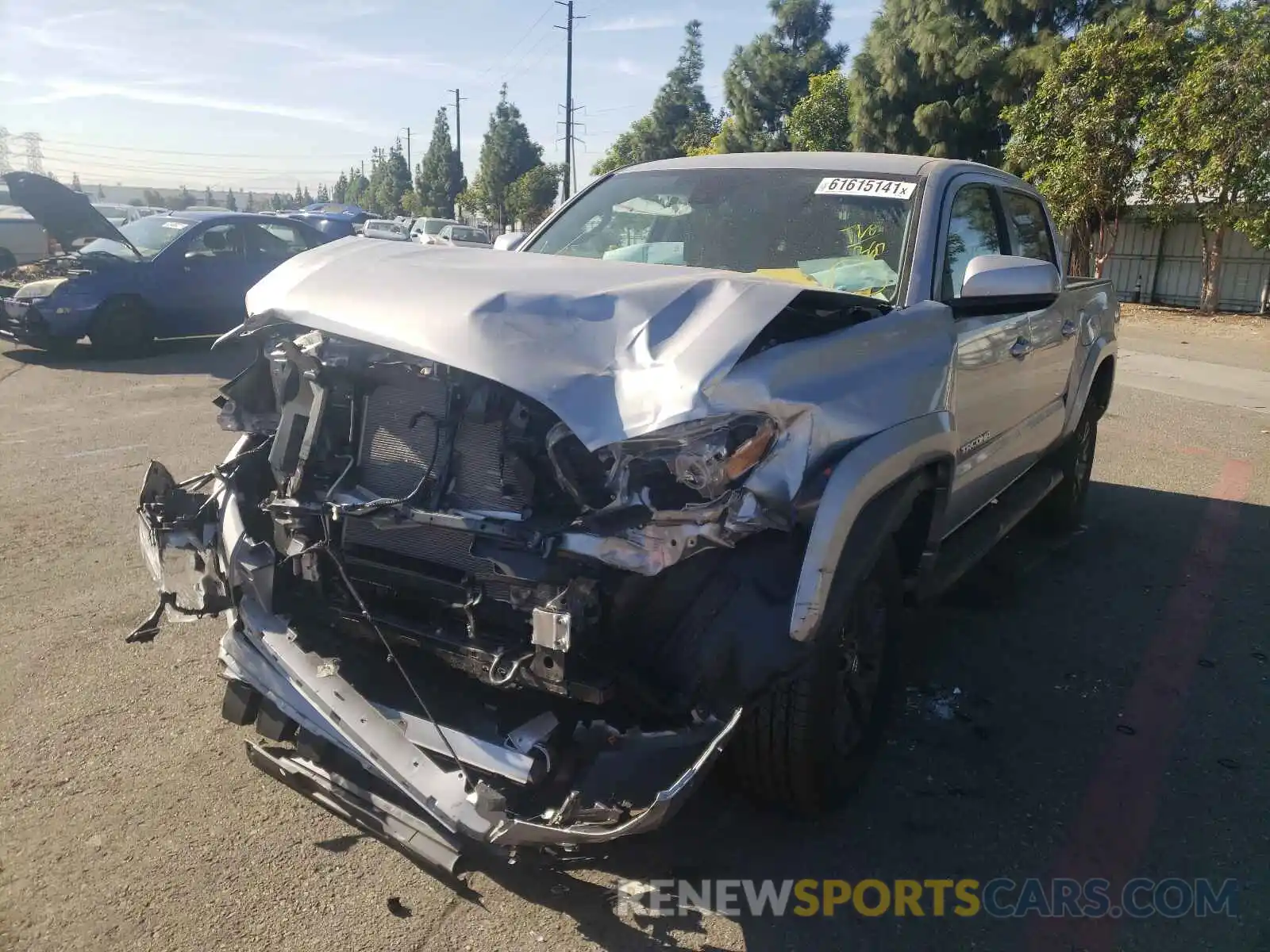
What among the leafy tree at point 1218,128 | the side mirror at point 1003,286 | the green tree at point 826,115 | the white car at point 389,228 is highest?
the green tree at point 826,115

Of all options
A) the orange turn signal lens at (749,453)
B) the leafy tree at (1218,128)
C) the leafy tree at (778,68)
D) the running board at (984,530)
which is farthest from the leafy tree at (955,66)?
the orange turn signal lens at (749,453)

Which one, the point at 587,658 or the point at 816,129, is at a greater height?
the point at 816,129

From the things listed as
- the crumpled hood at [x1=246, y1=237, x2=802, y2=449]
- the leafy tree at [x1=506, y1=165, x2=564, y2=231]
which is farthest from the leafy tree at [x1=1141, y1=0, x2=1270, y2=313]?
the leafy tree at [x1=506, y1=165, x2=564, y2=231]

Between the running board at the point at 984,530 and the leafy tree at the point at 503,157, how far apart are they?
4606cm

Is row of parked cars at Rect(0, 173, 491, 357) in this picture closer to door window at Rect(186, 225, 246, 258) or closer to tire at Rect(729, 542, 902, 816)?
door window at Rect(186, 225, 246, 258)

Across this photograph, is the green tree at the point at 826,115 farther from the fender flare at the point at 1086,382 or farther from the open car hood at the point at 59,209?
the fender flare at the point at 1086,382

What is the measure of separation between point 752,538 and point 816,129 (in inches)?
1282

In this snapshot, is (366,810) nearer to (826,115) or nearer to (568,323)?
(568,323)

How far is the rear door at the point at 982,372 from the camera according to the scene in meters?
3.51

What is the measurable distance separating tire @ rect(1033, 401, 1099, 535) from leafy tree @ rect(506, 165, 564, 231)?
1570 inches

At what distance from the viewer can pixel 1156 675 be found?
4043 mm

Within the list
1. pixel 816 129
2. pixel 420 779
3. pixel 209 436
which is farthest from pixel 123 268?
pixel 816 129

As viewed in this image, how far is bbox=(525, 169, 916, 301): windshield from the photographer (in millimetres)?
3623

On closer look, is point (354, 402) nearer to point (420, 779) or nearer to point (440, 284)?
point (440, 284)
